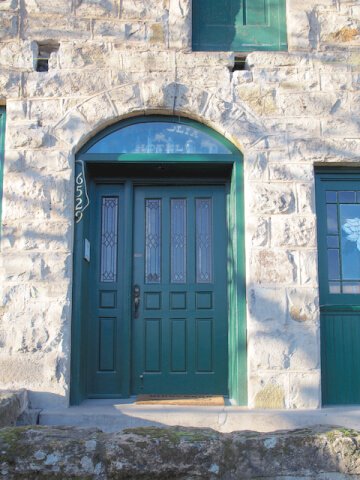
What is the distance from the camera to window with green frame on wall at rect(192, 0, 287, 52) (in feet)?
19.0

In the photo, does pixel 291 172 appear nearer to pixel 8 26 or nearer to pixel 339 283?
pixel 339 283

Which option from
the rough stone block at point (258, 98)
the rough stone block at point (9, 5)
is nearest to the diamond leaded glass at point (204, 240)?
the rough stone block at point (258, 98)

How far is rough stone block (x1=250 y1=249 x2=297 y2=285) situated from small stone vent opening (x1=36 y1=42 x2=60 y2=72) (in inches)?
110

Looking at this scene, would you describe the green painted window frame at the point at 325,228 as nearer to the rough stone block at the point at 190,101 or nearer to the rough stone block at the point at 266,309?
the rough stone block at the point at 266,309

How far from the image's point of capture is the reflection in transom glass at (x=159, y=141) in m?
5.57

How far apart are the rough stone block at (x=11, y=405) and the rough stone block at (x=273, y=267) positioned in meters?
2.30

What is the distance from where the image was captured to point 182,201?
5980 mm

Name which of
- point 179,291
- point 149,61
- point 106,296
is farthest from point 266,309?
point 149,61

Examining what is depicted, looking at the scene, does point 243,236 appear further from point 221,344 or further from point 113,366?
point 113,366

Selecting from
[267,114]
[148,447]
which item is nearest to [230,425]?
[148,447]

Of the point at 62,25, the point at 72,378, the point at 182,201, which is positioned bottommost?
the point at 72,378

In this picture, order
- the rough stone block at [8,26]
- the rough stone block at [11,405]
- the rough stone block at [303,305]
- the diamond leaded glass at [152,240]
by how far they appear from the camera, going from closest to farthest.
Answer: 1. the rough stone block at [11,405]
2. the rough stone block at [303,305]
3. the rough stone block at [8,26]
4. the diamond leaded glass at [152,240]

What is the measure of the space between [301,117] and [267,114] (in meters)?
0.34

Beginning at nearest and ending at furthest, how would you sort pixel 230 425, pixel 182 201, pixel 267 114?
pixel 230 425, pixel 267 114, pixel 182 201
